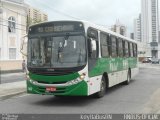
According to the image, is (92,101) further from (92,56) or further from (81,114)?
(81,114)

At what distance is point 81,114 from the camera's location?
10156 millimetres

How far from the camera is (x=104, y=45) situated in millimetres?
14273

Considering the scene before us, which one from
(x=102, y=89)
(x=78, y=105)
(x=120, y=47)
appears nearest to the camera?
(x=78, y=105)

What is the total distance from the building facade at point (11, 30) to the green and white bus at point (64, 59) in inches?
1222

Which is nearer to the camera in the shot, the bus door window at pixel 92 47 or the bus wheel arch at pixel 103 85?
the bus door window at pixel 92 47

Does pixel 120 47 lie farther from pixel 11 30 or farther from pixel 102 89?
pixel 11 30

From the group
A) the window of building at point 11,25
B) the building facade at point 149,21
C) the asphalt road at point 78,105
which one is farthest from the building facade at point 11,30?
the building facade at point 149,21

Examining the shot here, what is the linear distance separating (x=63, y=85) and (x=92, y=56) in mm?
1600

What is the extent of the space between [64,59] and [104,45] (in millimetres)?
3031

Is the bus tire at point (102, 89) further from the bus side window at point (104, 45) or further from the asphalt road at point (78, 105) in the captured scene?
the bus side window at point (104, 45)

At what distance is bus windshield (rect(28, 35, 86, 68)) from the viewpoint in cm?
1174

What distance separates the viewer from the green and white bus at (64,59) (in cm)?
1169

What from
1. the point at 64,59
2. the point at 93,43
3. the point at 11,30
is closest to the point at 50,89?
the point at 64,59

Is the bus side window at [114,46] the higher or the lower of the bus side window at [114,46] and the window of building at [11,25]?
the lower
